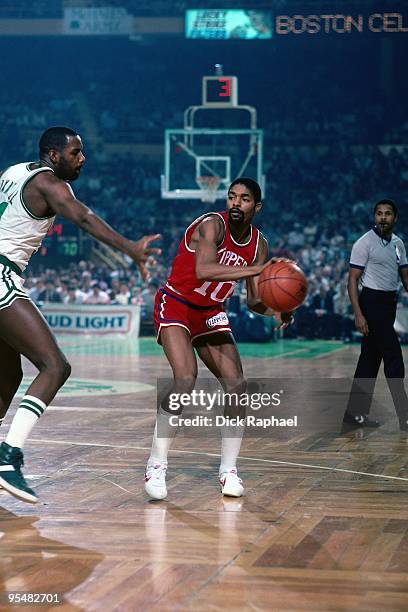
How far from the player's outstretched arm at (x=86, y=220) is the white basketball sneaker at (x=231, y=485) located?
163 cm

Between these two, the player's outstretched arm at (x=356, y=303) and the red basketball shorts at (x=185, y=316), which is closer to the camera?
the red basketball shorts at (x=185, y=316)

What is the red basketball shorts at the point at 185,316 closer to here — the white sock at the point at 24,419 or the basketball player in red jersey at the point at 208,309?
the basketball player in red jersey at the point at 208,309

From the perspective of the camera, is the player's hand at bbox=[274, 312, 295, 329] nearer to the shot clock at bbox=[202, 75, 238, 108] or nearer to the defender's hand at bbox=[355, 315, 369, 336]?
the defender's hand at bbox=[355, 315, 369, 336]

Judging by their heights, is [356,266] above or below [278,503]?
above

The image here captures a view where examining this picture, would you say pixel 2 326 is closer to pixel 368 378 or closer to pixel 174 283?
pixel 174 283

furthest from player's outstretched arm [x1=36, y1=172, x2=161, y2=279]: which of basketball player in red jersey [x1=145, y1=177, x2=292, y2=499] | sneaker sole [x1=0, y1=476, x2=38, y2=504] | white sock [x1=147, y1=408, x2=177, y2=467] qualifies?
sneaker sole [x1=0, y1=476, x2=38, y2=504]

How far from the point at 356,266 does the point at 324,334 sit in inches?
592

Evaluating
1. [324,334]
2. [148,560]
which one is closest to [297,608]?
[148,560]

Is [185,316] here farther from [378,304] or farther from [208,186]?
[208,186]

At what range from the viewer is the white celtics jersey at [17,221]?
5.64 meters

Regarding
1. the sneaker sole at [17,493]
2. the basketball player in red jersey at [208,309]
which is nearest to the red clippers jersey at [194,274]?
the basketball player in red jersey at [208,309]

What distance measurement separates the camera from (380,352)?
9.26 meters

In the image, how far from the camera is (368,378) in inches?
365

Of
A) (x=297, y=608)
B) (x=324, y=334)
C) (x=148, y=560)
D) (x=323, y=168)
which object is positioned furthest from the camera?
(x=323, y=168)
